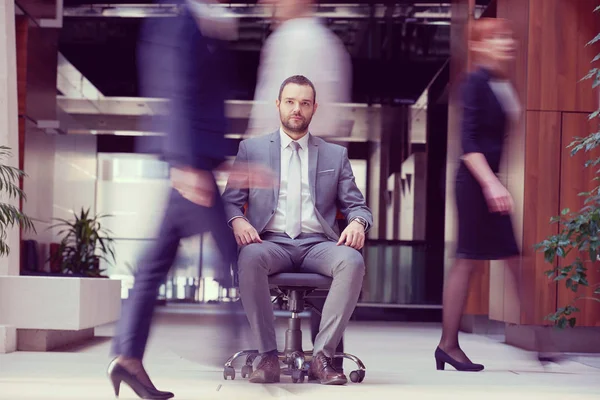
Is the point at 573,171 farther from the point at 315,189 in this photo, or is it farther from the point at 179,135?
the point at 179,135

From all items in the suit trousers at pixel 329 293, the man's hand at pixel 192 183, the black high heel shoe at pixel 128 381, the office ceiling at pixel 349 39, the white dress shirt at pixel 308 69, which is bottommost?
the black high heel shoe at pixel 128 381

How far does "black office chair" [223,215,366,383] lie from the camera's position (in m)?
3.22

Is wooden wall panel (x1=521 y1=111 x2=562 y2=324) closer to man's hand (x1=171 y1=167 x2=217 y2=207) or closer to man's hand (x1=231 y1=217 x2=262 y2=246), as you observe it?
man's hand (x1=231 y1=217 x2=262 y2=246)

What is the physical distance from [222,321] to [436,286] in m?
8.02

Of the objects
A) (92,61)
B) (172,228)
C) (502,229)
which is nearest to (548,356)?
(502,229)

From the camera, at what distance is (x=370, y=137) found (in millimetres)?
12789

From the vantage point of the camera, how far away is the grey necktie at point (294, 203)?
11.0ft

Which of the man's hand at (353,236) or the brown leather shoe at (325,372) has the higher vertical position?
the man's hand at (353,236)

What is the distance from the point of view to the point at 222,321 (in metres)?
2.99

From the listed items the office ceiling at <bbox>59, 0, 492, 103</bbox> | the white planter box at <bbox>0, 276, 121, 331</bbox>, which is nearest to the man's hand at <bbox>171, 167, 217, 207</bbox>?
the white planter box at <bbox>0, 276, 121, 331</bbox>

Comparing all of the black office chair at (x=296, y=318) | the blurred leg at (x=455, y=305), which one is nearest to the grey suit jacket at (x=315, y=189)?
the black office chair at (x=296, y=318)

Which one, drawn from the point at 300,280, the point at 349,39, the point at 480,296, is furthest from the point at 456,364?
the point at 349,39

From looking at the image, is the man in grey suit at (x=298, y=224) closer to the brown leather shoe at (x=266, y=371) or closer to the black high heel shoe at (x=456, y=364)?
the brown leather shoe at (x=266, y=371)

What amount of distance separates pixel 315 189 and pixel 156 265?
90 cm
